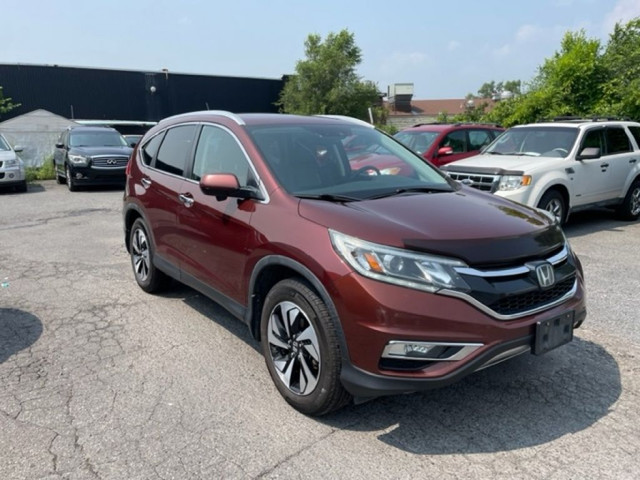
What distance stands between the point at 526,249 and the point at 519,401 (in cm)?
103

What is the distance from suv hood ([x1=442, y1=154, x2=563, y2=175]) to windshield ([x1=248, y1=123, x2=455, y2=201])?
3.57m

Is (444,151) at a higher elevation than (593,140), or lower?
lower

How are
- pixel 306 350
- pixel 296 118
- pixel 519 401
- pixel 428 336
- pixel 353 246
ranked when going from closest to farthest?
pixel 428 336 → pixel 353 246 → pixel 306 350 → pixel 519 401 → pixel 296 118

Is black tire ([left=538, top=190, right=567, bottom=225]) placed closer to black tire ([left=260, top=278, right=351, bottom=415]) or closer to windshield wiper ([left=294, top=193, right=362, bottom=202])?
windshield wiper ([left=294, top=193, right=362, bottom=202])

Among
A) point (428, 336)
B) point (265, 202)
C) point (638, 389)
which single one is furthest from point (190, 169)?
point (638, 389)

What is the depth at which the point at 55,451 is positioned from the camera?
2.86m

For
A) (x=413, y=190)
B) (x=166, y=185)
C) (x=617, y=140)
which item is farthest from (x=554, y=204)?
(x=166, y=185)

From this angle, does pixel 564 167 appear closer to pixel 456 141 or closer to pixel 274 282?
pixel 456 141

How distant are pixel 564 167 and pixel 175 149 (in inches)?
234

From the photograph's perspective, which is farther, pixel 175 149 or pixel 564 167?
pixel 564 167

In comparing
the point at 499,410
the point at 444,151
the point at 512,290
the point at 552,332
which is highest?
the point at 444,151

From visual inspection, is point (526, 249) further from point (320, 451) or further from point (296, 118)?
point (296, 118)

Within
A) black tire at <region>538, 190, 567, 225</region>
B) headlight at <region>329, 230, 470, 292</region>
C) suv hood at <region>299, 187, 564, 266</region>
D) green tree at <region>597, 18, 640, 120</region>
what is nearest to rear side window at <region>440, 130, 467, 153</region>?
black tire at <region>538, 190, 567, 225</region>

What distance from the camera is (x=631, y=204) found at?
9398 millimetres
